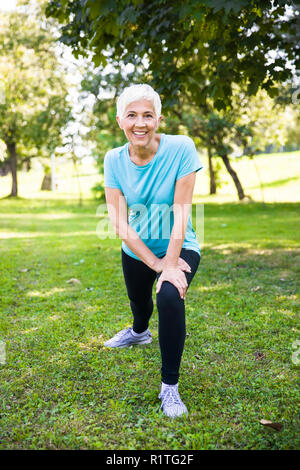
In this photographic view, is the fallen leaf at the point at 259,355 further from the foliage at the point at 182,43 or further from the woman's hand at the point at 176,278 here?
the foliage at the point at 182,43

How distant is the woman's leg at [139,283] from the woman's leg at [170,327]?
455mm

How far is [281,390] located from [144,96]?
2.11m

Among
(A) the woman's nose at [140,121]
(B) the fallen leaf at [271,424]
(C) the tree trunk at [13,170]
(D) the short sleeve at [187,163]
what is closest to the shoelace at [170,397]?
(B) the fallen leaf at [271,424]

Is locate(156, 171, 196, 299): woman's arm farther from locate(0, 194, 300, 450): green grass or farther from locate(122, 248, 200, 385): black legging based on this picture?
locate(0, 194, 300, 450): green grass

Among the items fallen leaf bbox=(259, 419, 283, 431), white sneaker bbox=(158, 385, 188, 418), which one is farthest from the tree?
fallen leaf bbox=(259, 419, 283, 431)

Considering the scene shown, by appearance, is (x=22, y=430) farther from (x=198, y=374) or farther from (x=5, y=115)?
(x=5, y=115)

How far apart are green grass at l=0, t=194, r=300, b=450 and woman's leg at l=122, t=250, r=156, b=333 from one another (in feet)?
1.30

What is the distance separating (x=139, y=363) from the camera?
3285 millimetres

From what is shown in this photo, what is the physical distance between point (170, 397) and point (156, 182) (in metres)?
1.37

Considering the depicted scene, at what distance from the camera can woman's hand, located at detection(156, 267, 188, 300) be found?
2.58 meters

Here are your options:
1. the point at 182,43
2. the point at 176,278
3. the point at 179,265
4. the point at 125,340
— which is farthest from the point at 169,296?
the point at 182,43

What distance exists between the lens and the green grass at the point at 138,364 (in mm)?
2410

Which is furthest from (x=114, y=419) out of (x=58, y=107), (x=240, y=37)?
(x=58, y=107)

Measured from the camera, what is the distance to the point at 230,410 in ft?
8.59
